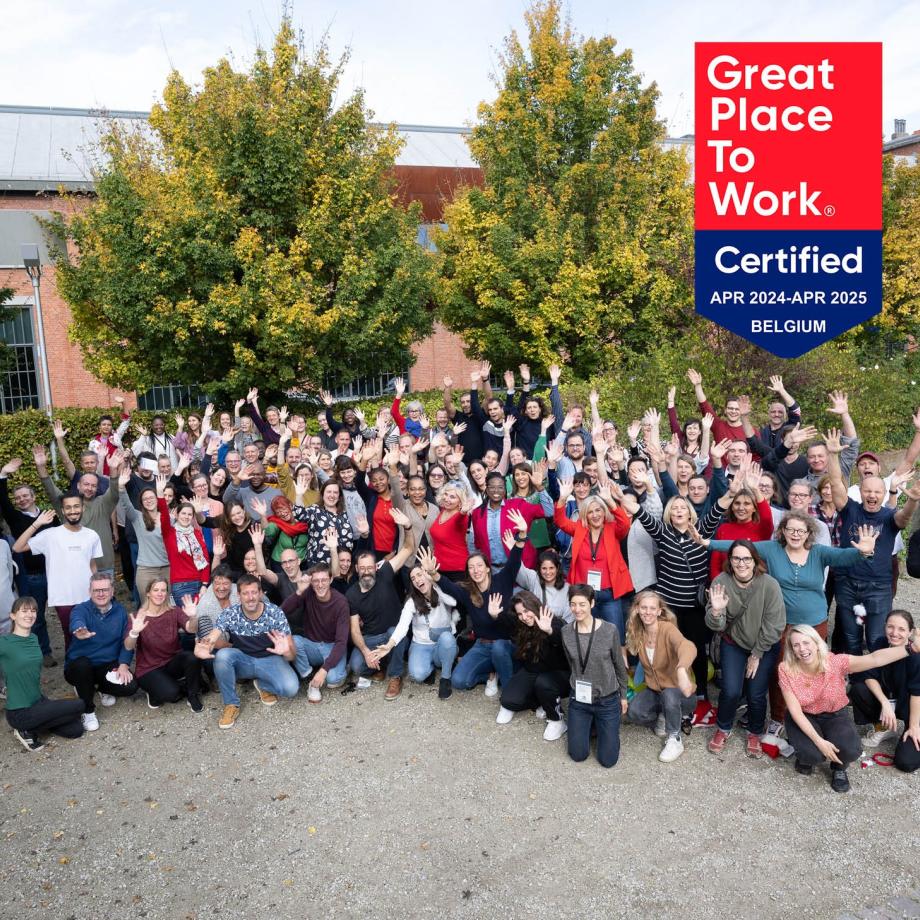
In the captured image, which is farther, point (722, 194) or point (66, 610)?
point (722, 194)

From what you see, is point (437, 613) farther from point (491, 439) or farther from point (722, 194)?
point (722, 194)

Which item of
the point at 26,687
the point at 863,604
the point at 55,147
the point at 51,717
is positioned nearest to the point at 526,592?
the point at 863,604

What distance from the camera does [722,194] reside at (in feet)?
38.2

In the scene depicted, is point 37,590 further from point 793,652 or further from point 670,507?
point 793,652

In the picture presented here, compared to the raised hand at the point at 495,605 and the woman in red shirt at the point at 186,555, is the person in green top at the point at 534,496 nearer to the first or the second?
the raised hand at the point at 495,605

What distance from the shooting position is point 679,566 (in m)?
6.01

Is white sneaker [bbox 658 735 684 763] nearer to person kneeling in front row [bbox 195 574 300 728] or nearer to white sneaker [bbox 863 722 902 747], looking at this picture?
white sneaker [bbox 863 722 902 747]

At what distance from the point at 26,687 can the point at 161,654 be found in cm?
102

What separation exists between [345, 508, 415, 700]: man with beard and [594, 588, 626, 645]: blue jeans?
176cm

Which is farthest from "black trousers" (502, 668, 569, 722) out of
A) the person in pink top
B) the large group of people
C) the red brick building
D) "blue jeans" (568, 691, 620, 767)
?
the red brick building

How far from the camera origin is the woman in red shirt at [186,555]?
7.11m

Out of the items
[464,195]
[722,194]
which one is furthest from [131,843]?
[464,195]

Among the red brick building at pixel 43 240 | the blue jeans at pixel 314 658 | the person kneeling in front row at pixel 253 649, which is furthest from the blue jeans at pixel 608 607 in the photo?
the red brick building at pixel 43 240

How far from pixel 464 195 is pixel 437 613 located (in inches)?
480
